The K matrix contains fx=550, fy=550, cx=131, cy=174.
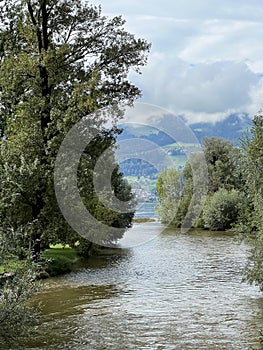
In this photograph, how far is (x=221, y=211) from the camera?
185ft

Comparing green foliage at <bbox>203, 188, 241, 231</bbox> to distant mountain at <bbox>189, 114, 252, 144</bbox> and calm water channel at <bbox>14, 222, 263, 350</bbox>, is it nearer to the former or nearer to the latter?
distant mountain at <bbox>189, 114, 252, 144</bbox>

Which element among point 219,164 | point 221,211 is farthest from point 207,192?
point 221,211

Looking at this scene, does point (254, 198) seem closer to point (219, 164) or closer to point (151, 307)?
point (151, 307)

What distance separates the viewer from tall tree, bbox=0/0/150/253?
76.2 feet

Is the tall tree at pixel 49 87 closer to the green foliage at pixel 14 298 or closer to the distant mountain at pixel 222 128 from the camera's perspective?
the green foliage at pixel 14 298

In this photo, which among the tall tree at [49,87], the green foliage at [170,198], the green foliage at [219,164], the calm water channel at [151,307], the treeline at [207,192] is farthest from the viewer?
the green foliage at [219,164]

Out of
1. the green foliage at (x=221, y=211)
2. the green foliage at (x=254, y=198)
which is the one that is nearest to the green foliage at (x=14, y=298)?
the green foliage at (x=254, y=198)

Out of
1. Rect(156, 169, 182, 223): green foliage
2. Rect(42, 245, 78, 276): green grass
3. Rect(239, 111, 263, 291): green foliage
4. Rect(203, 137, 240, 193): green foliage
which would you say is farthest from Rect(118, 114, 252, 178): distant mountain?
Rect(203, 137, 240, 193): green foliage

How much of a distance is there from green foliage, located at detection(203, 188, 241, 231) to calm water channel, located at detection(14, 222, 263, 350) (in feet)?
86.2

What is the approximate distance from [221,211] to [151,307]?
39.8 m

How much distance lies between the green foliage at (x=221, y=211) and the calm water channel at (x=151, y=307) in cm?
2629

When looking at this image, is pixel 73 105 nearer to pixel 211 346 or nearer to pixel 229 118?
pixel 211 346

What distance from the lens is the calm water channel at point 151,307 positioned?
1338 centimetres

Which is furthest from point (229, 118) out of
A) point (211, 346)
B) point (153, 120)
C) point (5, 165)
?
point (211, 346)
